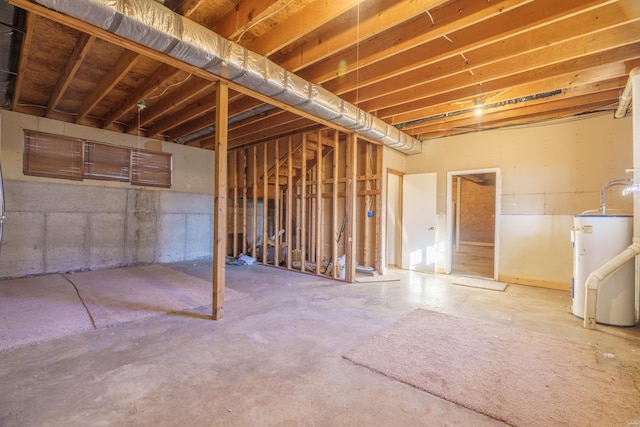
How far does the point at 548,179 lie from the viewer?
4.77m

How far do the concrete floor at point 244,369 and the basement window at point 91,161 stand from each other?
160 inches

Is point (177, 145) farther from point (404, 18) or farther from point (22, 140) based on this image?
point (404, 18)

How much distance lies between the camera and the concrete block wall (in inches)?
189

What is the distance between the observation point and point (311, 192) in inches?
234

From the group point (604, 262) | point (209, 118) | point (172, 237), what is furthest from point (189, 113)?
point (604, 262)

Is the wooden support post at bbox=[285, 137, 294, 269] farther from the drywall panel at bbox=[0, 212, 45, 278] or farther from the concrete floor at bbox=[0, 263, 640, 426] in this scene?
the drywall panel at bbox=[0, 212, 45, 278]

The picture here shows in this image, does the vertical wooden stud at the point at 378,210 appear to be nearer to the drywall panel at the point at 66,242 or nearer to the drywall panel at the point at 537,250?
the drywall panel at the point at 537,250

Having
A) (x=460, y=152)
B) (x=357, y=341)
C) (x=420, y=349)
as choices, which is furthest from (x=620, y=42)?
(x=357, y=341)

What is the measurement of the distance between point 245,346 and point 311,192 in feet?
12.7

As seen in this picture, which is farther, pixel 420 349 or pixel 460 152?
pixel 460 152

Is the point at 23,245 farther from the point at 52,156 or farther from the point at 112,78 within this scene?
the point at 112,78

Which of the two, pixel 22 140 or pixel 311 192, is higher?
pixel 22 140

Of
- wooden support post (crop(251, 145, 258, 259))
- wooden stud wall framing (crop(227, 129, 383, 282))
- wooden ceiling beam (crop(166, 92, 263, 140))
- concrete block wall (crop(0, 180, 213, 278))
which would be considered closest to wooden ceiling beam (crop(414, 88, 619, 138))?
wooden stud wall framing (crop(227, 129, 383, 282))

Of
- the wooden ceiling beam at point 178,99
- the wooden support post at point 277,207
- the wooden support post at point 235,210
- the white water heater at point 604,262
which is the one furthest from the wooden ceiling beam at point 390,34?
the wooden support post at point 235,210
